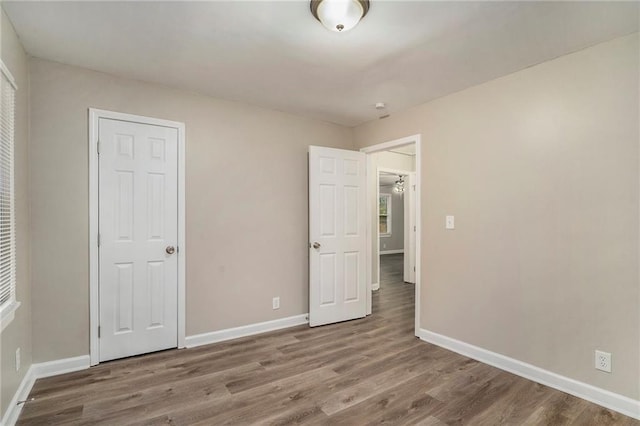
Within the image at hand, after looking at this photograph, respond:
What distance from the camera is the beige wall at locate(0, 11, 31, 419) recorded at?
1894 millimetres

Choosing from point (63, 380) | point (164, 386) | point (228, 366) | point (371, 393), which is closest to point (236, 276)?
point (228, 366)

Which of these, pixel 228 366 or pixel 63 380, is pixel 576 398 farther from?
pixel 63 380

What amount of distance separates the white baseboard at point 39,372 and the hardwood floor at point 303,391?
6 cm

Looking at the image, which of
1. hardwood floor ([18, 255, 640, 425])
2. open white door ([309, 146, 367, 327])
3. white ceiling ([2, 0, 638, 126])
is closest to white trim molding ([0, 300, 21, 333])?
hardwood floor ([18, 255, 640, 425])

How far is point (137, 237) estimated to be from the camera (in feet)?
9.42

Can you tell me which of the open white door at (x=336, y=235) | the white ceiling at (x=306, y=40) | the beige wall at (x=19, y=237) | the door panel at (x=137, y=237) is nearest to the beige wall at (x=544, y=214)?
the white ceiling at (x=306, y=40)

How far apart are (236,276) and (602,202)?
3.14 m

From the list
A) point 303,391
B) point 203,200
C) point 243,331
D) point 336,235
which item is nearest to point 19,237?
point 203,200

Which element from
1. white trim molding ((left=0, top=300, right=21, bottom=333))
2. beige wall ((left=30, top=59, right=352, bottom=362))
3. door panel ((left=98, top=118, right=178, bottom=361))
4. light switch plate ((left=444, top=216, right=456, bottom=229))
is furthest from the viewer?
light switch plate ((left=444, top=216, right=456, bottom=229))

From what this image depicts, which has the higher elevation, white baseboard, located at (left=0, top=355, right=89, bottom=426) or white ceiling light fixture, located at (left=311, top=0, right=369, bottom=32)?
white ceiling light fixture, located at (left=311, top=0, right=369, bottom=32)

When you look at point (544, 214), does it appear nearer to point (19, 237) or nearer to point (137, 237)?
point (137, 237)

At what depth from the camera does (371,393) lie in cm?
231

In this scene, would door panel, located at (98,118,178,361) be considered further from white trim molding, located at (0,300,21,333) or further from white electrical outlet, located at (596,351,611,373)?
white electrical outlet, located at (596,351,611,373)

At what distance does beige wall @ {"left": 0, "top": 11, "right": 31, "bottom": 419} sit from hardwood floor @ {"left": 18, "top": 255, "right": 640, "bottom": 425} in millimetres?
275
